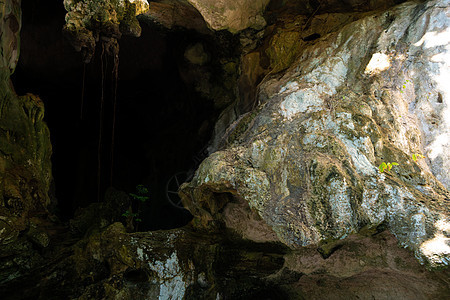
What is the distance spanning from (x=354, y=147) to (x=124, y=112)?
26.0 ft

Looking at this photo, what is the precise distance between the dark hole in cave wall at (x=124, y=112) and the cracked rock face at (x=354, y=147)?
4.04 m

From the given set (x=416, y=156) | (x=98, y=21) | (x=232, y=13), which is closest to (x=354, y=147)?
(x=416, y=156)

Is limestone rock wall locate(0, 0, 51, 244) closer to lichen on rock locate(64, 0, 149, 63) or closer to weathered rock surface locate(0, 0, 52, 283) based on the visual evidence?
weathered rock surface locate(0, 0, 52, 283)

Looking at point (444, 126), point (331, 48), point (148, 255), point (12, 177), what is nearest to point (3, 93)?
point (12, 177)

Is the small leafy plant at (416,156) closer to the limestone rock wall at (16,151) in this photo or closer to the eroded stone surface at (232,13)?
the eroded stone surface at (232,13)

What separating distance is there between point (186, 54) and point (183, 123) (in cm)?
201

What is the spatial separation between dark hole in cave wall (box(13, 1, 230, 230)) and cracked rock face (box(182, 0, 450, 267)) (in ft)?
13.2

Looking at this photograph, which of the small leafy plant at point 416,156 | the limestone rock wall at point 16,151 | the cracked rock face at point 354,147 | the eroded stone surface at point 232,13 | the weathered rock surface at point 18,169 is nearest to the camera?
the cracked rock face at point 354,147

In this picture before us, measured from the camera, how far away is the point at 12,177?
477 centimetres

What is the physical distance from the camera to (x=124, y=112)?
10094mm

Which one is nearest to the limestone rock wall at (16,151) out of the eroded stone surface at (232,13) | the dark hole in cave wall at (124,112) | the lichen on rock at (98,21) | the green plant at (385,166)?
the lichen on rock at (98,21)

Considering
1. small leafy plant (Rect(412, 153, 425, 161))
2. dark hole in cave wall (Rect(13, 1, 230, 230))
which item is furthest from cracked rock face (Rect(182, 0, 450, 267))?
dark hole in cave wall (Rect(13, 1, 230, 230))

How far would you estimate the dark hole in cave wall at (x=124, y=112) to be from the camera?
8493 millimetres

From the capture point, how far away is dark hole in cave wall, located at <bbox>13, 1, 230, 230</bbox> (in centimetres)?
849
